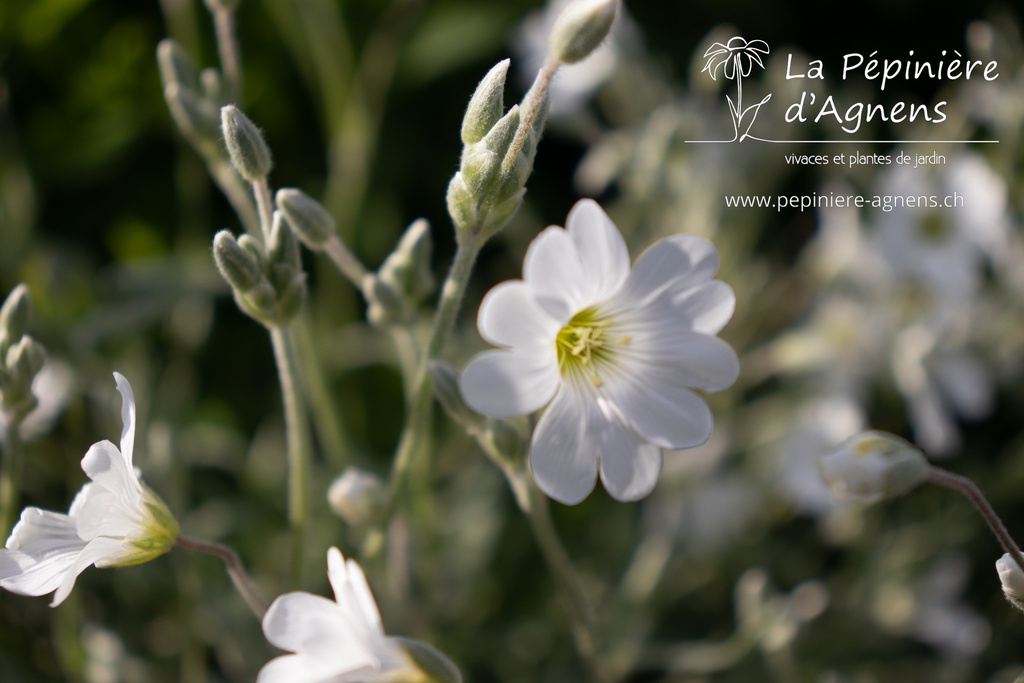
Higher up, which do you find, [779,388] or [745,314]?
[745,314]

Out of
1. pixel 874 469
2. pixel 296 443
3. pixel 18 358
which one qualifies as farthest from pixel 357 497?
pixel 874 469

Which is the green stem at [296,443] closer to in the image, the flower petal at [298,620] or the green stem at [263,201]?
the green stem at [263,201]

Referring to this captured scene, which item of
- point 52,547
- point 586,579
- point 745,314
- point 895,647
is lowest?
point 895,647

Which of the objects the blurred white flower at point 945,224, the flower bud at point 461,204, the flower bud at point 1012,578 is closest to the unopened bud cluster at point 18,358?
the flower bud at point 461,204

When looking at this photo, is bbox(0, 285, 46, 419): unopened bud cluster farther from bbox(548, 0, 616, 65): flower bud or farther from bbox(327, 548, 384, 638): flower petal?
bbox(548, 0, 616, 65): flower bud

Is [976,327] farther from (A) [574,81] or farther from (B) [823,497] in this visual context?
(A) [574,81]

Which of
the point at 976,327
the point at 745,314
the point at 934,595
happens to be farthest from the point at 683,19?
the point at 934,595

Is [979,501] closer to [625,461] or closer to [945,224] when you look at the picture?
[625,461]
